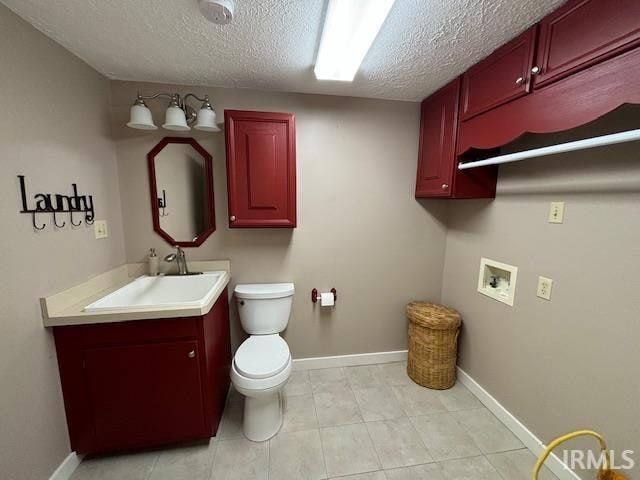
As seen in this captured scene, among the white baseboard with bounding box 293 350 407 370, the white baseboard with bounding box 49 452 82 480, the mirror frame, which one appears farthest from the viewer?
the white baseboard with bounding box 293 350 407 370

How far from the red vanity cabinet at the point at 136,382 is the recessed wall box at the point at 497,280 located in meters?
1.79

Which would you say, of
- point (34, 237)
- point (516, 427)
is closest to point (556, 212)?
point (516, 427)

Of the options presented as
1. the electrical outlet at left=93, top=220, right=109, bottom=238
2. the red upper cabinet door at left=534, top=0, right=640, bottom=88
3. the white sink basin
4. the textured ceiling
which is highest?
the textured ceiling

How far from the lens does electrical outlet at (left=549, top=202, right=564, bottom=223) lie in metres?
1.28

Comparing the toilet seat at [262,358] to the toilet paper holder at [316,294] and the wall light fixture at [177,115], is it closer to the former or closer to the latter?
the toilet paper holder at [316,294]

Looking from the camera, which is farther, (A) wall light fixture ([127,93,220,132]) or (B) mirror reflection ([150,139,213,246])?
(B) mirror reflection ([150,139,213,246])

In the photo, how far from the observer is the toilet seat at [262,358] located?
1402 millimetres

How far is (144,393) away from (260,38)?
6.23ft

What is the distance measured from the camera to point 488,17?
1.13m

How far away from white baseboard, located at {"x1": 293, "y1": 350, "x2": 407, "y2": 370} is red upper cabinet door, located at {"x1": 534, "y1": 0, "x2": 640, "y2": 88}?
2.09 meters

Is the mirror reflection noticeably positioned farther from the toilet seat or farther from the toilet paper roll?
the toilet paper roll

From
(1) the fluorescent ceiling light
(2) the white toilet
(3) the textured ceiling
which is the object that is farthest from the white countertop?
(1) the fluorescent ceiling light

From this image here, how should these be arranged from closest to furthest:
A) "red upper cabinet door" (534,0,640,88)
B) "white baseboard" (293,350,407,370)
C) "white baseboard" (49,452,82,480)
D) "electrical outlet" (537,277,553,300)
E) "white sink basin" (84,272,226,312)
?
"red upper cabinet door" (534,0,640,88) → "white baseboard" (49,452,82,480) → "electrical outlet" (537,277,553,300) → "white sink basin" (84,272,226,312) → "white baseboard" (293,350,407,370)

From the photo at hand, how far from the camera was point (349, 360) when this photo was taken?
223cm
